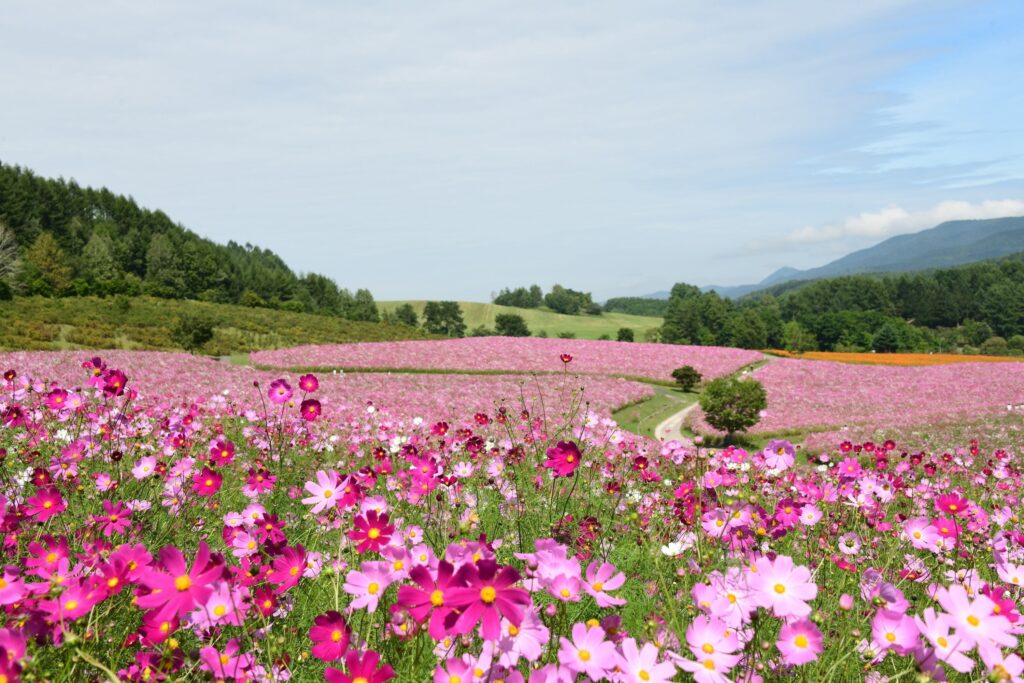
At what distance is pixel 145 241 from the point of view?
3066 inches

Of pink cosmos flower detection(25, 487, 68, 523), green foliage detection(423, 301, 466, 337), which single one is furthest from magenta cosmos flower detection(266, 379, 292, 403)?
Answer: green foliage detection(423, 301, 466, 337)

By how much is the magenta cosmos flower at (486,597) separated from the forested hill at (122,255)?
195 ft

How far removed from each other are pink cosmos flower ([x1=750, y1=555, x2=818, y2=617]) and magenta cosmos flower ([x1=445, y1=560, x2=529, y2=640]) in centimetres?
74

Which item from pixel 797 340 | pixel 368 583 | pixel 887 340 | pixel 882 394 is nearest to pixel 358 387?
pixel 368 583

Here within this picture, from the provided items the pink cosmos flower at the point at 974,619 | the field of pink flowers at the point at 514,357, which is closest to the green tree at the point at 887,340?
the field of pink flowers at the point at 514,357

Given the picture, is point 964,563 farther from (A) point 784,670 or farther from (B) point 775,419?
(B) point 775,419

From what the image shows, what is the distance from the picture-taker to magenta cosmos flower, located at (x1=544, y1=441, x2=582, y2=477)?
9.07 ft

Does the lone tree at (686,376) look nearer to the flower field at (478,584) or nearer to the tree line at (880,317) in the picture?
the flower field at (478,584)

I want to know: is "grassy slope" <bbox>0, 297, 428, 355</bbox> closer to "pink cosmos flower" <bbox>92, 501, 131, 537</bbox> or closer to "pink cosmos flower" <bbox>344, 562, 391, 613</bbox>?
"pink cosmos flower" <bbox>92, 501, 131, 537</bbox>

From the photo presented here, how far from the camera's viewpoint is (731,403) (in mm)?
20734

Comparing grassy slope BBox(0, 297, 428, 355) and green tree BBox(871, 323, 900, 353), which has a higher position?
grassy slope BBox(0, 297, 428, 355)

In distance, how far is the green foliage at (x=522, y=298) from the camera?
481ft

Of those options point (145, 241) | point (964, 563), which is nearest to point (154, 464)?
point (964, 563)

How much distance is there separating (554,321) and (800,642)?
121 m
